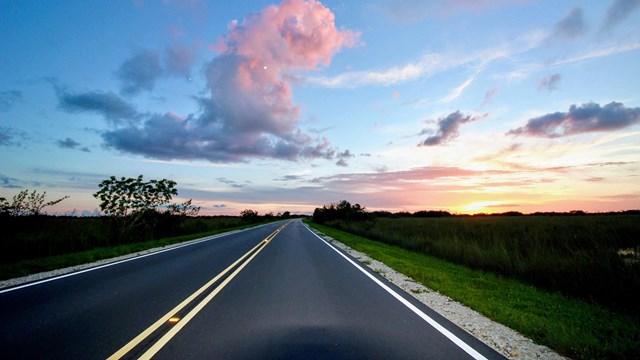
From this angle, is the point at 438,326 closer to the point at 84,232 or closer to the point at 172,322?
the point at 172,322

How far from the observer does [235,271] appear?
11.1 meters

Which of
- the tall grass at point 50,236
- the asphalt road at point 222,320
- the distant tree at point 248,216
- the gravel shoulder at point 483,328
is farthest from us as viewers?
the distant tree at point 248,216

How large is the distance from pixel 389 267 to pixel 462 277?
265 cm

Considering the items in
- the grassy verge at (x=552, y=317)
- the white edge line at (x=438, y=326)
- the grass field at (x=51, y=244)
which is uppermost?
the grass field at (x=51, y=244)

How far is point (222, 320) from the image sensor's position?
592 cm

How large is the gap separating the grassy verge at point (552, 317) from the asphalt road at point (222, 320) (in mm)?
1220

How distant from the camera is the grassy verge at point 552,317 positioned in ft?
16.9

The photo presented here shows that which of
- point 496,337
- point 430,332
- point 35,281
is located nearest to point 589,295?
point 496,337

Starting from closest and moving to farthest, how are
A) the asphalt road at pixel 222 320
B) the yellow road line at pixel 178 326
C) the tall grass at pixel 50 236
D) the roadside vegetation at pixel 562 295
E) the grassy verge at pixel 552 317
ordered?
the yellow road line at pixel 178 326 < the asphalt road at pixel 222 320 < the grassy verge at pixel 552 317 < the roadside vegetation at pixel 562 295 < the tall grass at pixel 50 236

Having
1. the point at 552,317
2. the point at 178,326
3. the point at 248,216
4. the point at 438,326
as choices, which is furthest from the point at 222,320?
the point at 248,216

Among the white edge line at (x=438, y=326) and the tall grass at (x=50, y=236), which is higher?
the tall grass at (x=50, y=236)

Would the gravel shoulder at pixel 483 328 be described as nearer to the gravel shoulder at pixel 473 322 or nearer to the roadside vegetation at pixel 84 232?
the gravel shoulder at pixel 473 322

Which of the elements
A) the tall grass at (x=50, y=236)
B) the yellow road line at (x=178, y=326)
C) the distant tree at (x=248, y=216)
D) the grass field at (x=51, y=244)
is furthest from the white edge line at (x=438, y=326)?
the distant tree at (x=248, y=216)

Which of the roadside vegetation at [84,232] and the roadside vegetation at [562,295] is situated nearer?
the roadside vegetation at [562,295]
